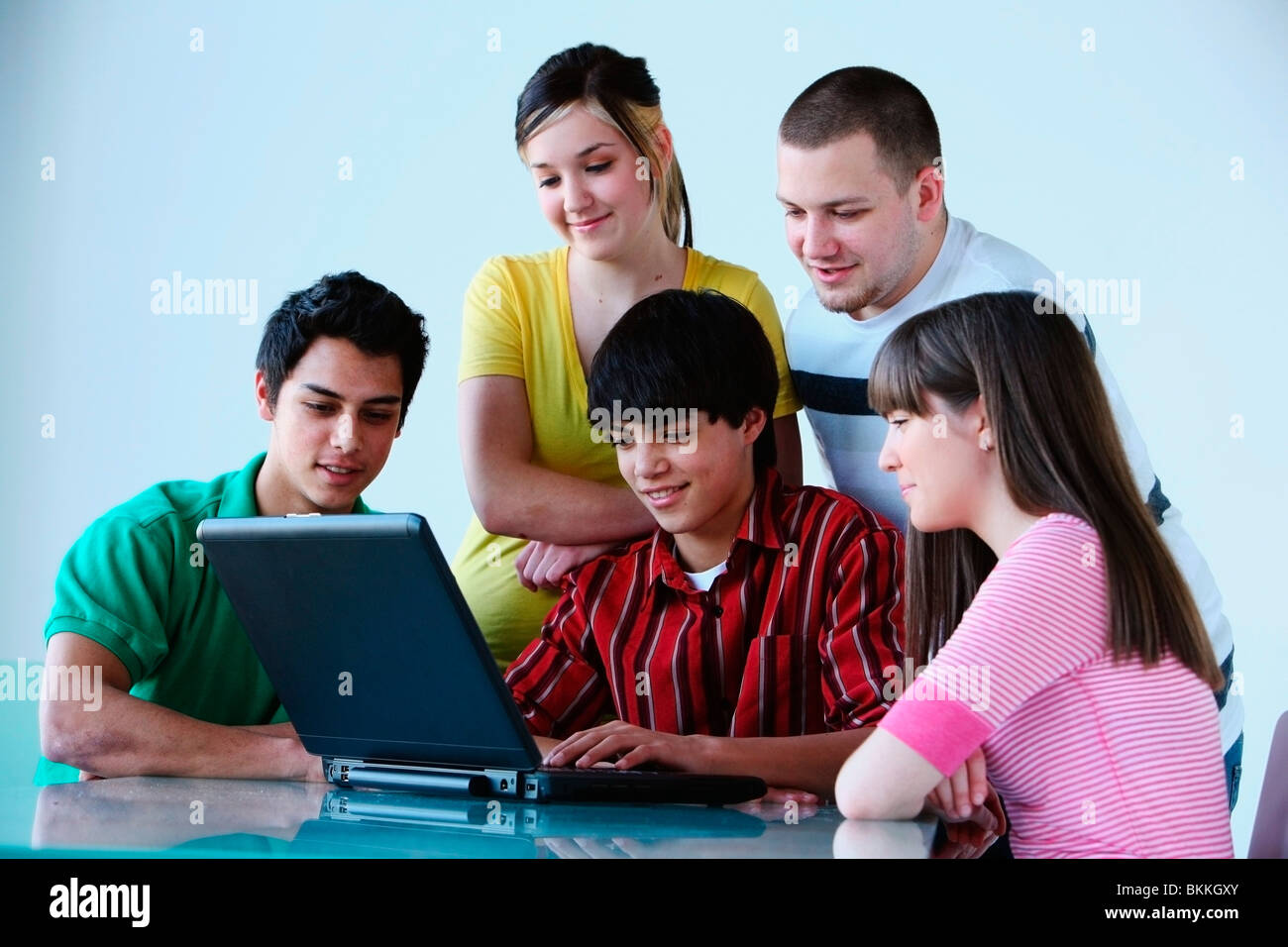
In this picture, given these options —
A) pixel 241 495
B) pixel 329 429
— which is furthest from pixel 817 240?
pixel 241 495

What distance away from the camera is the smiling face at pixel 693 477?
1792 millimetres

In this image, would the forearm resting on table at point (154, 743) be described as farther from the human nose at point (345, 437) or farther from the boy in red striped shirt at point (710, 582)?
the human nose at point (345, 437)

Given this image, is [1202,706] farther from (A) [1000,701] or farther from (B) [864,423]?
(B) [864,423]

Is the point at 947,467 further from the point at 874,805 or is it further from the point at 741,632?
the point at 741,632

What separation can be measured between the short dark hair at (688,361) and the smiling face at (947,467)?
18.0 inches

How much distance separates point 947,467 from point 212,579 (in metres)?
0.97

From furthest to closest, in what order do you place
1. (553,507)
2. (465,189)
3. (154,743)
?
1. (465,189)
2. (553,507)
3. (154,743)

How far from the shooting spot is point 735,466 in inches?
72.8

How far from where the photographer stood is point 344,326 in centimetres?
199
